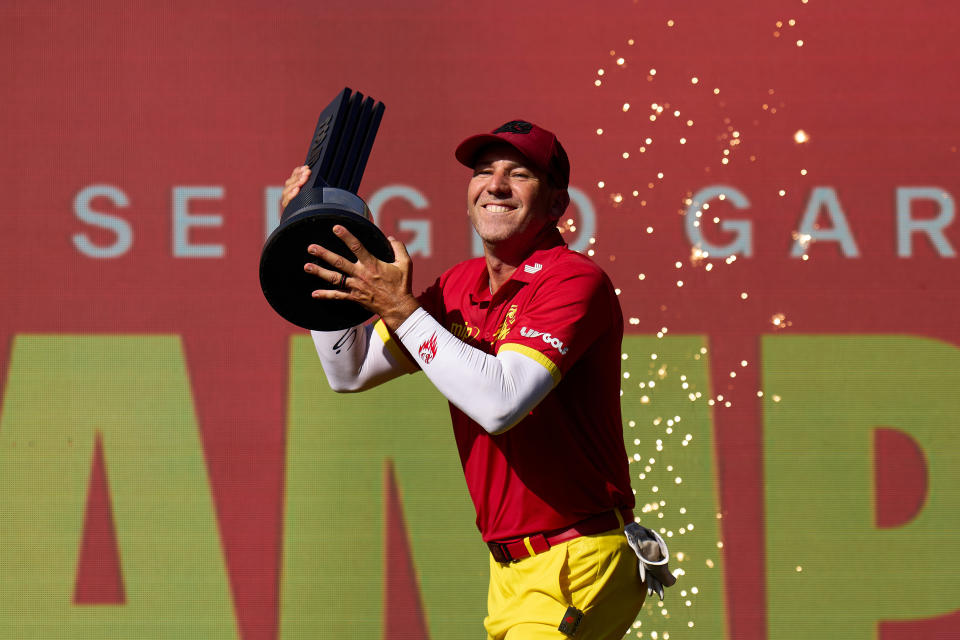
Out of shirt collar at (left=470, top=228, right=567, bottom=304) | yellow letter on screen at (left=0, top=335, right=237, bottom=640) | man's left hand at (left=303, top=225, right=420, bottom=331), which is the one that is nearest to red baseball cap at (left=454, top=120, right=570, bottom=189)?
shirt collar at (left=470, top=228, right=567, bottom=304)

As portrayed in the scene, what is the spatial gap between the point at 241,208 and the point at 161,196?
28 cm

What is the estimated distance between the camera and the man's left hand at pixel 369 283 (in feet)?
6.36

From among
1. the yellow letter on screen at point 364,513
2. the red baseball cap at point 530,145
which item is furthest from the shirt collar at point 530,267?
the yellow letter on screen at point 364,513

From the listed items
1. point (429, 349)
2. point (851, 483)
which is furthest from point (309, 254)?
point (851, 483)

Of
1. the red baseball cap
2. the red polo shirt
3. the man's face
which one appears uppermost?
the red baseball cap

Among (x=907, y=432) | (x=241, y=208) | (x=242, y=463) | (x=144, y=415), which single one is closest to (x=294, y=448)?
(x=242, y=463)

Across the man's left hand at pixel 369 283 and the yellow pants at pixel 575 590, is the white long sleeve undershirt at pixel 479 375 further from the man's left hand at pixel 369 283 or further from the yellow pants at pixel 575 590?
the yellow pants at pixel 575 590

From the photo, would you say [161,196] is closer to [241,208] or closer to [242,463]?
[241,208]

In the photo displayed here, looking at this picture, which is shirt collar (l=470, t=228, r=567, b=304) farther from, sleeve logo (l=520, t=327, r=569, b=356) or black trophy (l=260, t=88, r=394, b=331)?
black trophy (l=260, t=88, r=394, b=331)

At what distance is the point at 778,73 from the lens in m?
3.56

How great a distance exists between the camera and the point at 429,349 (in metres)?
1.93

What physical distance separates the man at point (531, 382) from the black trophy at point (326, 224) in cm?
4

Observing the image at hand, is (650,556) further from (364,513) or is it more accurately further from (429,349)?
(364,513)

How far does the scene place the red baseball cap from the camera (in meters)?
2.22
